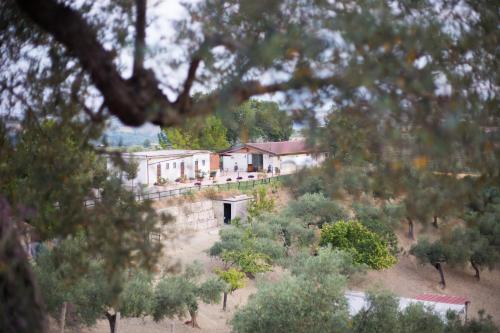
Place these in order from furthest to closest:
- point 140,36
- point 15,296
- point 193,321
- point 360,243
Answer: point 360,243
point 193,321
point 140,36
point 15,296

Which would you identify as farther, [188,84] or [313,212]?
[313,212]

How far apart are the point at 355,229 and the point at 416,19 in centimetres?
1592

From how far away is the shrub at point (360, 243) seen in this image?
1730 centimetres

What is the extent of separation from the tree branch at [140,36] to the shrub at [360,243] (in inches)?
608

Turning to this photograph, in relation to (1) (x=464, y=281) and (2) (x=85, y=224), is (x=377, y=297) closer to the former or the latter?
(2) (x=85, y=224)

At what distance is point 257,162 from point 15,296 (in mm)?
26076

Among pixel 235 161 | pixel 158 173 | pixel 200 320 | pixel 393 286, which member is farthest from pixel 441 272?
pixel 235 161

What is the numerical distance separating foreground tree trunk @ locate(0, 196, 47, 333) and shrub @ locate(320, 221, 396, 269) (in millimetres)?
15488

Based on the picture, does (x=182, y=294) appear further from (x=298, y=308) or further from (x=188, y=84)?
(x=188, y=84)

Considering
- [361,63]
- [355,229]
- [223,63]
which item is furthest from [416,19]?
[355,229]

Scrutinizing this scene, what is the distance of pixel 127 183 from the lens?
3910 mm

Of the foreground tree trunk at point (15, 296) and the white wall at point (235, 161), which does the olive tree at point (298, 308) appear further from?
the white wall at point (235, 161)

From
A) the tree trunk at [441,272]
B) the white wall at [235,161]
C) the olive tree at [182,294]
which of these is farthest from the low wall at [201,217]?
the tree trunk at [441,272]

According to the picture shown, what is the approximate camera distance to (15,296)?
2303 millimetres
